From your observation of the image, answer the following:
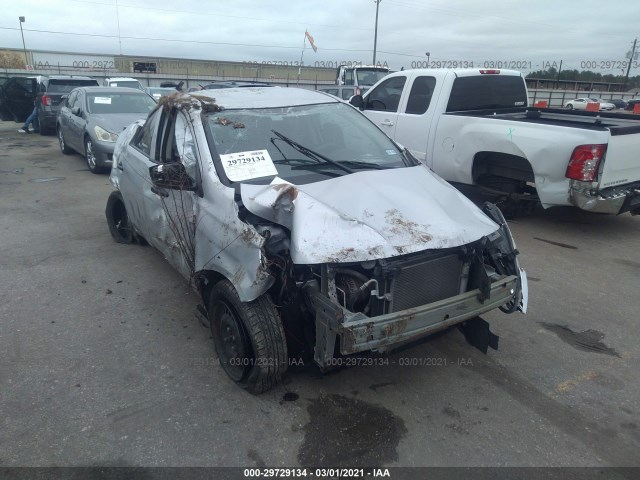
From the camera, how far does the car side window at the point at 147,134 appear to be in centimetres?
452

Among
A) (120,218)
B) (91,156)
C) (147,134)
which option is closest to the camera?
(147,134)

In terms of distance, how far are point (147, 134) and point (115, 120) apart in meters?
6.04

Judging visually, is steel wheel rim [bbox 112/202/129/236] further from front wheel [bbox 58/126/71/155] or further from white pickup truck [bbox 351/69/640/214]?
front wheel [bbox 58/126/71/155]

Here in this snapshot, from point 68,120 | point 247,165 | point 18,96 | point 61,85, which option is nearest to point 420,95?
point 247,165

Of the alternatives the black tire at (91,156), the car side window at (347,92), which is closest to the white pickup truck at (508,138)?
the black tire at (91,156)

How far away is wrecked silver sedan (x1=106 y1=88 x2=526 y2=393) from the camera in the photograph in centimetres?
280

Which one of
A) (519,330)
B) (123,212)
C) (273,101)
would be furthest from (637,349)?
(123,212)

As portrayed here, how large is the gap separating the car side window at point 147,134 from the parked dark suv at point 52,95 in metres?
12.2

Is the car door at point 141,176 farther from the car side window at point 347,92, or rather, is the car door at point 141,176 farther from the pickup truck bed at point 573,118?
the car side window at point 347,92

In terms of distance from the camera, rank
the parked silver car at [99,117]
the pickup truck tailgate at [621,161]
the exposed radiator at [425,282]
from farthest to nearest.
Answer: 1. the parked silver car at [99,117]
2. the pickup truck tailgate at [621,161]
3. the exposed radiator at [425,282]

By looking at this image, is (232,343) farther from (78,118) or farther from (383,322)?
(78,118)

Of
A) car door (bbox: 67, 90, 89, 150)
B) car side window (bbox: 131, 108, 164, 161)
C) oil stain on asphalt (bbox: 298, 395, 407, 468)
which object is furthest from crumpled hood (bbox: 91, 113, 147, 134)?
oil stain on asphalt (bbox: 298, 395, 407, 468)

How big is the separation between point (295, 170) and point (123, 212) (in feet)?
10.1

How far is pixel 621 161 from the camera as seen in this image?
5.76 metres
